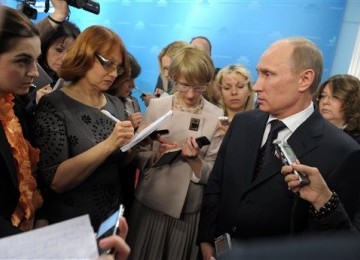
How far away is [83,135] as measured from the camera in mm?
1474

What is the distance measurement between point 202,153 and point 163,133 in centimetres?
25

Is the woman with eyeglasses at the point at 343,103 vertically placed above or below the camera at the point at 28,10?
below

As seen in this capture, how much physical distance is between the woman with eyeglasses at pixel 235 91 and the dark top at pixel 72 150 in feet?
3.28

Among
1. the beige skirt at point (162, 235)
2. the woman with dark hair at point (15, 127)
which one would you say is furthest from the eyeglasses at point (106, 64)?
the beige skirt at point (162, 235)

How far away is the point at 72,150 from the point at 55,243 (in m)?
0.84

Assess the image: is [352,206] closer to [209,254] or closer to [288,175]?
[288,175]

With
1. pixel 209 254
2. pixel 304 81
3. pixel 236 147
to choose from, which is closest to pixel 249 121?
pixel 236 147

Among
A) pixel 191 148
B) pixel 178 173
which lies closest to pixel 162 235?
pixel 178 173

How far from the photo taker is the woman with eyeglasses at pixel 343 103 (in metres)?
2.17

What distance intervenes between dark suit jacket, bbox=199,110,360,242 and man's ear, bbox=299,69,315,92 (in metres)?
0.13

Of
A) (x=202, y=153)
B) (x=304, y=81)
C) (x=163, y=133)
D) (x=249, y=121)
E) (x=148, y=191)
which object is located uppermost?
(x=304, y=81)

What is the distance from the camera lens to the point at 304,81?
144 cm

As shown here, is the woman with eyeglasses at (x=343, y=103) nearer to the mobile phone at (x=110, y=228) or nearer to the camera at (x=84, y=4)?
the camera at (x=84, y=4)

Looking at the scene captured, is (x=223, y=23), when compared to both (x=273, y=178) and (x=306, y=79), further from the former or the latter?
(x=273, y=178)
